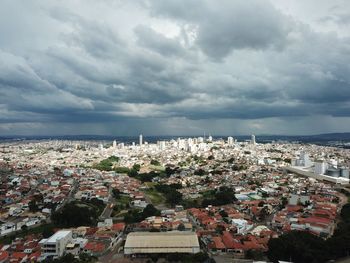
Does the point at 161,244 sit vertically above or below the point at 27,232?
above

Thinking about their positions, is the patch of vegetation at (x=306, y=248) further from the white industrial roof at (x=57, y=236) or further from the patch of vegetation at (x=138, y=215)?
the white industrial roof at (x=57, y=236)

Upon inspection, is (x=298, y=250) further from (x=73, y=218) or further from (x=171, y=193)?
(x=171, y=193)

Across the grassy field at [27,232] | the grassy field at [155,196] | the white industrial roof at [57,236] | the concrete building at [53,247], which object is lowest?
the grassy field at [27,232]

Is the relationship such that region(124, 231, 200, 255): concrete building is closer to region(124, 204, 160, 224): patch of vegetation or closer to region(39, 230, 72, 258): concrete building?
region(39, 230, 72, 258): concrete building

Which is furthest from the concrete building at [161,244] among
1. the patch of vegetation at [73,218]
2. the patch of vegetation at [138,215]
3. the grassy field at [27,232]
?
the patch of vegetation at [73,218]

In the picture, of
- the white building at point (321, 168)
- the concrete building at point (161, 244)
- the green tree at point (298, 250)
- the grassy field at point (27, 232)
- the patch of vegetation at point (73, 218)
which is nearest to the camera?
the green tree at point (298, 250)

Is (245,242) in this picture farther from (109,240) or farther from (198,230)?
(109,240)

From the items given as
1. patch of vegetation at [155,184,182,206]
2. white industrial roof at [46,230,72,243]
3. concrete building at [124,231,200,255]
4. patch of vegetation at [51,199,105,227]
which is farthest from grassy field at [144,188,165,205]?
concrete building at [124,231,200,255]

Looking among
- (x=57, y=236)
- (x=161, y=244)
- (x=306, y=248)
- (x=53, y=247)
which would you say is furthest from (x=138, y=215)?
(x=306, y=248)
